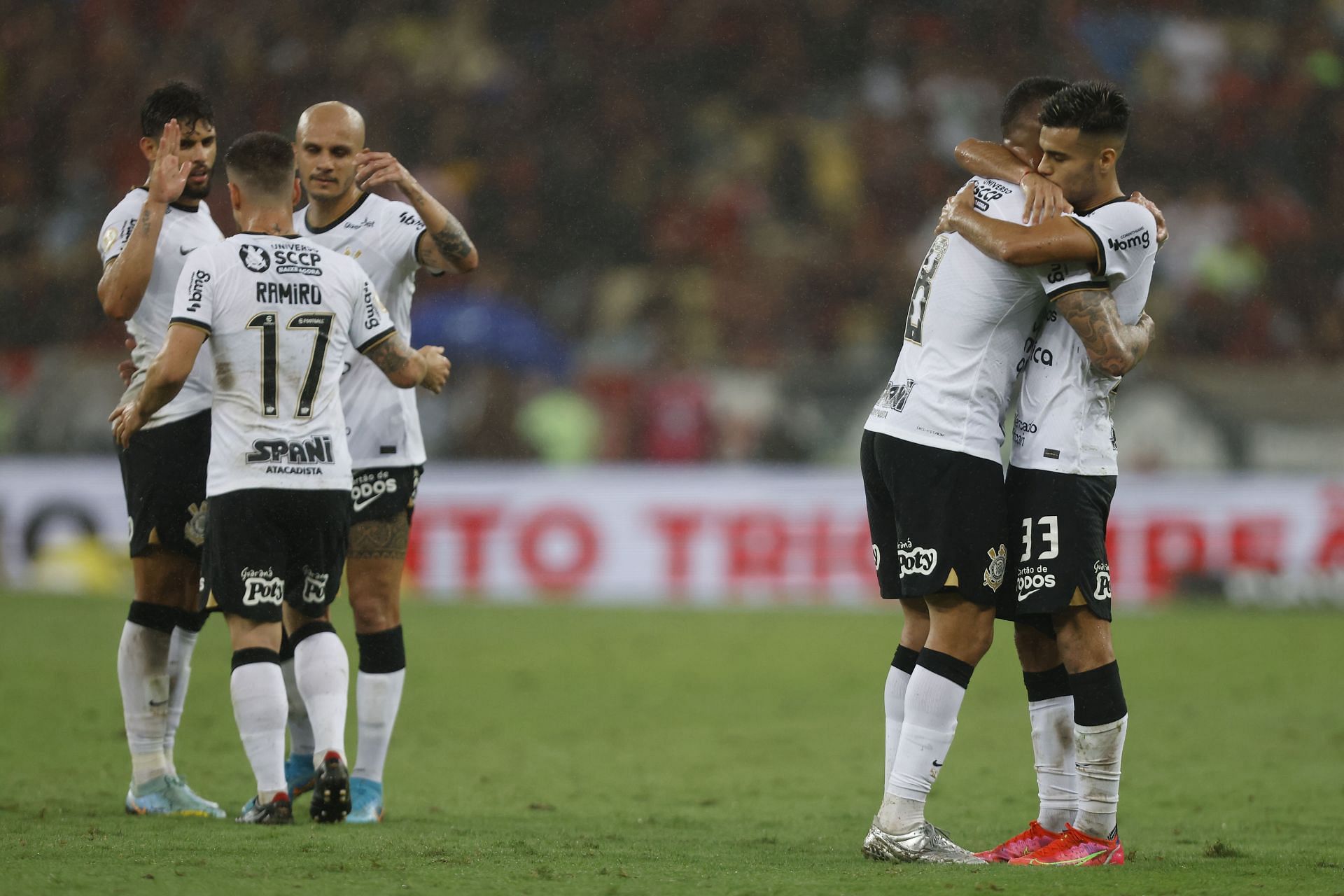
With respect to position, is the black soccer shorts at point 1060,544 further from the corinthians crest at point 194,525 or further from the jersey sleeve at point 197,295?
the corinthians crest at point 194,525

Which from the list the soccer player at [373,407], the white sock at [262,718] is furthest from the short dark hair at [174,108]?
the white sock at [262,718]

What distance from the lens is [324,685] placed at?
4.96m

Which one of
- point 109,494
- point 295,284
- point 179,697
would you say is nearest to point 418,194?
point 295,284

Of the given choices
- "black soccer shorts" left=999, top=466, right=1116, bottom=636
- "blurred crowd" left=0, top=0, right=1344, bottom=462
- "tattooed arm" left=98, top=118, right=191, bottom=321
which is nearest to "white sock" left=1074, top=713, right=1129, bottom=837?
"black soccer shorts" left=999, top=466, right=1116, bottom=636

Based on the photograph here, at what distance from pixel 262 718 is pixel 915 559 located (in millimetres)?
2038

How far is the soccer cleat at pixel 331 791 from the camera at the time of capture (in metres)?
4.77

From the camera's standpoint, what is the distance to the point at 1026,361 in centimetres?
450

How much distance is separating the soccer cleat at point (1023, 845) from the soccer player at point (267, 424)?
1.96 metres

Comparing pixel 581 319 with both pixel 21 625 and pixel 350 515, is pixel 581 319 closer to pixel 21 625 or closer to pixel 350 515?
pixel 21 625

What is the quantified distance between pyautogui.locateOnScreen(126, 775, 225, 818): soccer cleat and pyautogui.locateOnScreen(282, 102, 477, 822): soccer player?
1.31ft

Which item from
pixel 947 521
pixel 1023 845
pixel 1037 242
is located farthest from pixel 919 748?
pixel 1037 242

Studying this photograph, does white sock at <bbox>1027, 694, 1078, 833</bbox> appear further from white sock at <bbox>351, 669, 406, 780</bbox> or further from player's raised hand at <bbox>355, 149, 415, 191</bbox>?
player's raised hand at <bbox>355, 149, 415, 191</bbox>

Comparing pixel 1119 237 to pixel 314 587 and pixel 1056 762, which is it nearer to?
pixel 1056 762

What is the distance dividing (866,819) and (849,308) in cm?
1100
